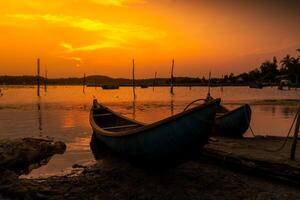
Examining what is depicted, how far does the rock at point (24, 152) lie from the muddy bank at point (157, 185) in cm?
266

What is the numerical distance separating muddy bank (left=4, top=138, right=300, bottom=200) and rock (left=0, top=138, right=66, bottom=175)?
8.74 feet

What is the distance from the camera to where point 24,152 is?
14844 mm

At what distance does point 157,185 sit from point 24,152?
24.4 ft

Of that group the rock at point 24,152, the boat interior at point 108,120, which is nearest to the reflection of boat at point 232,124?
the boat interior at point 108,120

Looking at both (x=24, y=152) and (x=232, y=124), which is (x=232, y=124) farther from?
(x=24, y=152)

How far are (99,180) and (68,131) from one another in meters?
15.6

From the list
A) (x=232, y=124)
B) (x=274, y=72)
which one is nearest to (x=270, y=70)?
(x=274, y=72)

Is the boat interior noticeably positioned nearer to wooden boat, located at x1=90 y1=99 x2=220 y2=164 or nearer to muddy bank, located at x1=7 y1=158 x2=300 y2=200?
muddy bank, located at x1=7 y1=158 x2=300 y2=200

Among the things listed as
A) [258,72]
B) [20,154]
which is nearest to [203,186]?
[20,154]

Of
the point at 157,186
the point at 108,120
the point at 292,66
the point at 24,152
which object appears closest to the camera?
the point at 157,186

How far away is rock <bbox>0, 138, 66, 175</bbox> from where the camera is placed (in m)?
13.6

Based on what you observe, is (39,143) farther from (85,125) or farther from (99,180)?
(85,125)

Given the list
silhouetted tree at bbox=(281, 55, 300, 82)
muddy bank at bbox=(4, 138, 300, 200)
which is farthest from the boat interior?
silhouetted tree at bbox=(281, 55, 300, 82)

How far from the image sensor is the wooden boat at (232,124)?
1825 centimetres
